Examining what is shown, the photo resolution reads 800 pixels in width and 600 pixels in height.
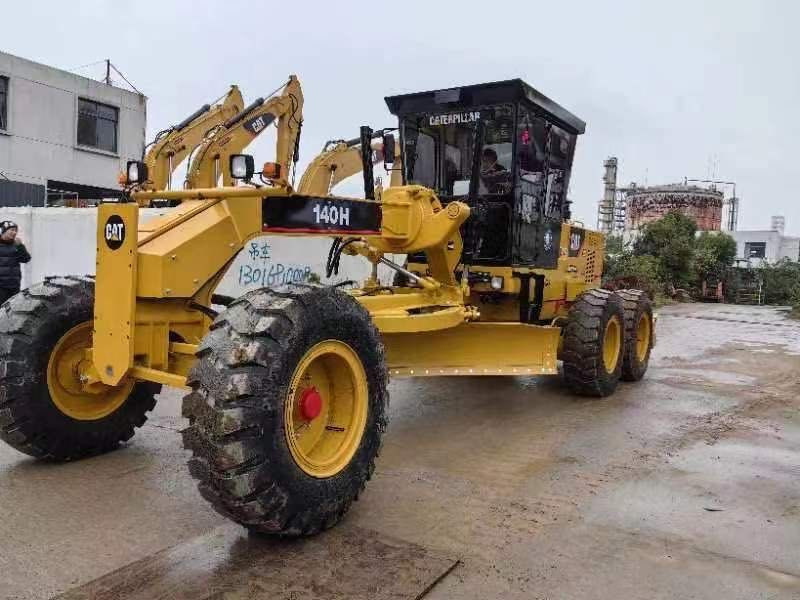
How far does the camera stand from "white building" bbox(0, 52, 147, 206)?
22.9 metres

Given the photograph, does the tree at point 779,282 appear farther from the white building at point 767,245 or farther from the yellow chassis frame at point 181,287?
the yellow chassis frame at point 181,287

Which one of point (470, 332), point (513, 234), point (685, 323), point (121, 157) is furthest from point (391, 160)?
point (121, 157)

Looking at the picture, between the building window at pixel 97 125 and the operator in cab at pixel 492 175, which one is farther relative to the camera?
the building window at pixel 97 125

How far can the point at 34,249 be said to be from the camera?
1126 cm

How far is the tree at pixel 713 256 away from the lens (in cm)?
3041

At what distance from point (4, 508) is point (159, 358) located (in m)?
1.09

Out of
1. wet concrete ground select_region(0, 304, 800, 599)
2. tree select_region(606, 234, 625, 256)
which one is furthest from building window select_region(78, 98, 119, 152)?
wet concrete ground select_region(0, 304, 800, 599)

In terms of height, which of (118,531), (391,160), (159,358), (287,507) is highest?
(391,160)

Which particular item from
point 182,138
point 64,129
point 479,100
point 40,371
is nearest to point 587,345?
point 479,100

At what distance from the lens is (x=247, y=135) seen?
8430 millimetres

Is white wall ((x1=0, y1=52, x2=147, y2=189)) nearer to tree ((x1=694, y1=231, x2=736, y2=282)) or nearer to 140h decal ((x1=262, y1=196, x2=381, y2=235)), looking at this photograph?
140h decal ((x1=262, y1=196, x2=381, y2=235))

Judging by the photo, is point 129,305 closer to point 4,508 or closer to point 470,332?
point 4,508

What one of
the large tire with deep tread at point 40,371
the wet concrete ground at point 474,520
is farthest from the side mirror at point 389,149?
the large tire with deep tread at point 40,371

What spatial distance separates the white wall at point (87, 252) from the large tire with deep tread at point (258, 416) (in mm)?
6941
